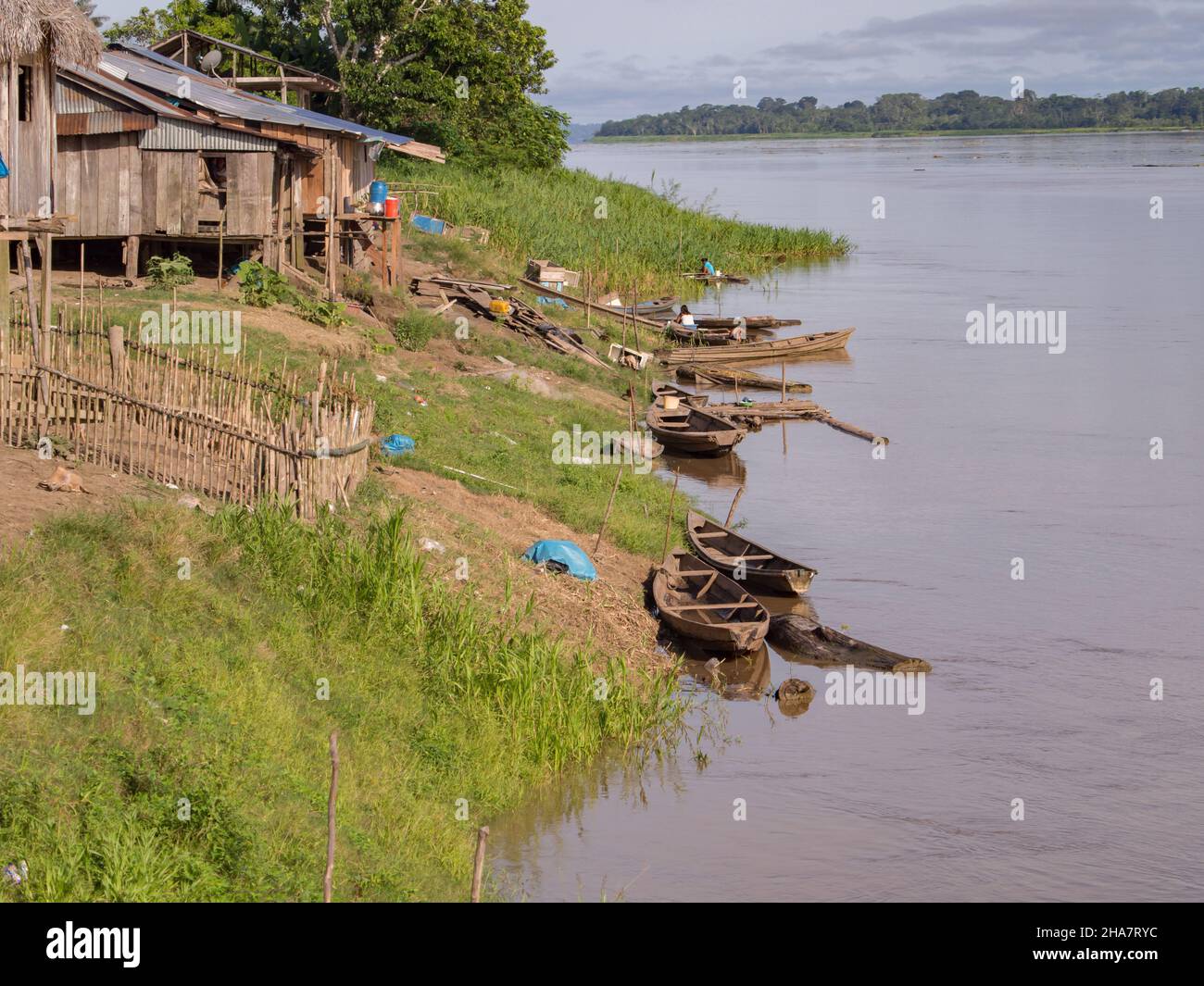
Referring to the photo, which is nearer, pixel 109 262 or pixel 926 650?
pixel 926 650

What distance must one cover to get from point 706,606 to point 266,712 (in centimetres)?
641

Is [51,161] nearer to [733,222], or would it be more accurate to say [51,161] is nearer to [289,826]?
[289,826]

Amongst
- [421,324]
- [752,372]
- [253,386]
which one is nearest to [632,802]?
[253,386]

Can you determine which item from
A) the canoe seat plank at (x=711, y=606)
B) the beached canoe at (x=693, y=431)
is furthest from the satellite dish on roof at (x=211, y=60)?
the canoe seat plank at (x=711, y=606)

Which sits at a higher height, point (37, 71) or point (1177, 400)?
point (37, 71)

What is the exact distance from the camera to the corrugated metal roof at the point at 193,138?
917 inches

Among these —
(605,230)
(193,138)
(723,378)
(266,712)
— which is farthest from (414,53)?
(266,712)

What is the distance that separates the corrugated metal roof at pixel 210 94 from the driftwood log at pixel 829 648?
14.8 meters

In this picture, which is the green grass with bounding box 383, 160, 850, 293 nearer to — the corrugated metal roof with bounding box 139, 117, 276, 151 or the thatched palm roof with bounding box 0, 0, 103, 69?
the corrugated metal roof with bounding box 139, 117, 276, 151

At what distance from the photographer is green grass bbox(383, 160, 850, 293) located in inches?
1492

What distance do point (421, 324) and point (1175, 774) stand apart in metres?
15.2

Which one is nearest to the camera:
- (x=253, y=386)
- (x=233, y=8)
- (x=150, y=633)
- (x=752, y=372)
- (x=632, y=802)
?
(x=150, y=633)

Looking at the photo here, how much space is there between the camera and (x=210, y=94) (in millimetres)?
26328

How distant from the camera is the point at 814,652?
14789 mm
